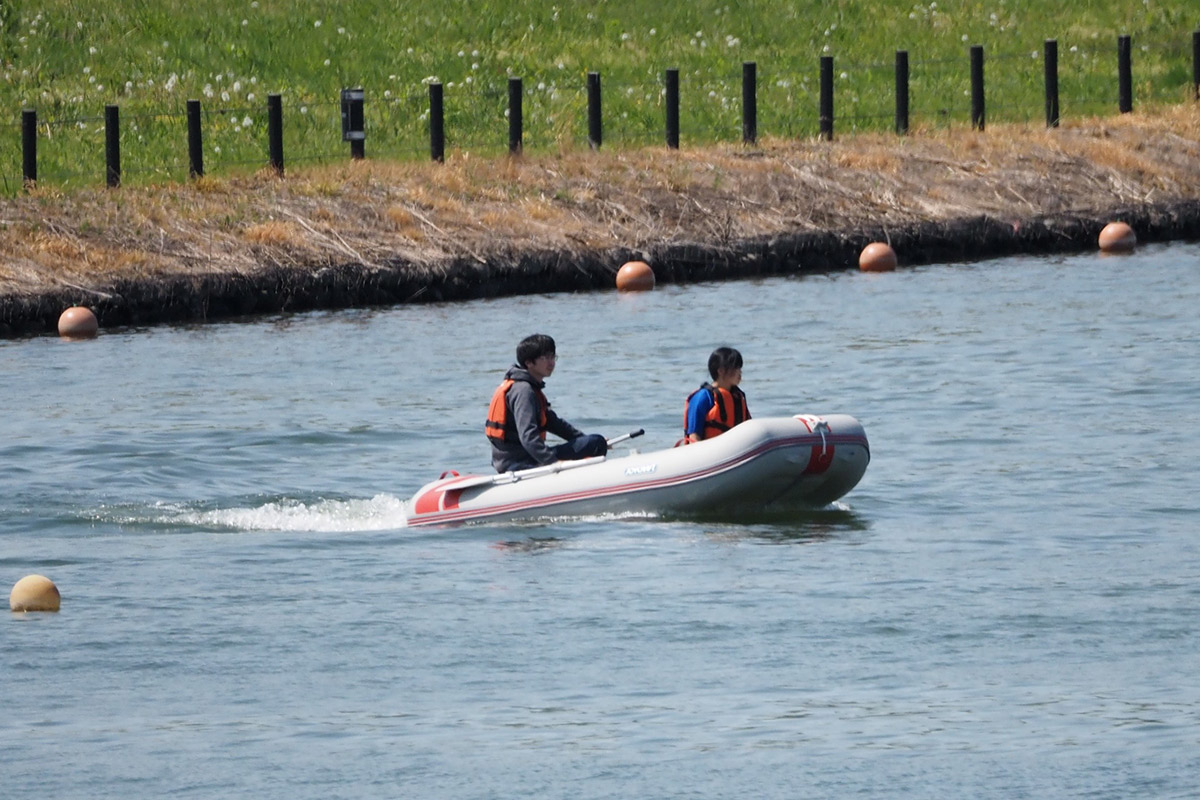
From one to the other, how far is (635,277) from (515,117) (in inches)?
159

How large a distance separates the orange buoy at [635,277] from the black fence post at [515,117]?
11.9 ft

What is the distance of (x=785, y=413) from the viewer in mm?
18484

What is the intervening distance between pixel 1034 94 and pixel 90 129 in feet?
47.1

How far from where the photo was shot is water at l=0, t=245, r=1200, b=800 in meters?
9.23

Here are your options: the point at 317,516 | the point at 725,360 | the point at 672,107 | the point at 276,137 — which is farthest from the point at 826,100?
the point at 725,360

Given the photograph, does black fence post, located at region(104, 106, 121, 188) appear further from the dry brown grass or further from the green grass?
the green grass

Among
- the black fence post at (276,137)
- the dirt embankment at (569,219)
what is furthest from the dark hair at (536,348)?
the black fence post at (276,137)

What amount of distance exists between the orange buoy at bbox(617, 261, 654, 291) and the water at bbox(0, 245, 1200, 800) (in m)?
3.49

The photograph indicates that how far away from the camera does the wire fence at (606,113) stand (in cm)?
2848

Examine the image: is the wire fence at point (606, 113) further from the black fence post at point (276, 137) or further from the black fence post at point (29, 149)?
the black fence post at point (276, 137)

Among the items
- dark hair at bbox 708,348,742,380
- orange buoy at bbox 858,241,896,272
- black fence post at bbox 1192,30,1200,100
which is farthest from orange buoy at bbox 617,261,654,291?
black fence post at bbox 1192,30,1200,100

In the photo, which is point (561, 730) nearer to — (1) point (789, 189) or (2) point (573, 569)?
(2) point (573, 569)

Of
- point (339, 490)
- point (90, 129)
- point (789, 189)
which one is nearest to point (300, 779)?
point (339, 490)

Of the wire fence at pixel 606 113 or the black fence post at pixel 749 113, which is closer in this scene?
the wire fence at pixel 606 113
